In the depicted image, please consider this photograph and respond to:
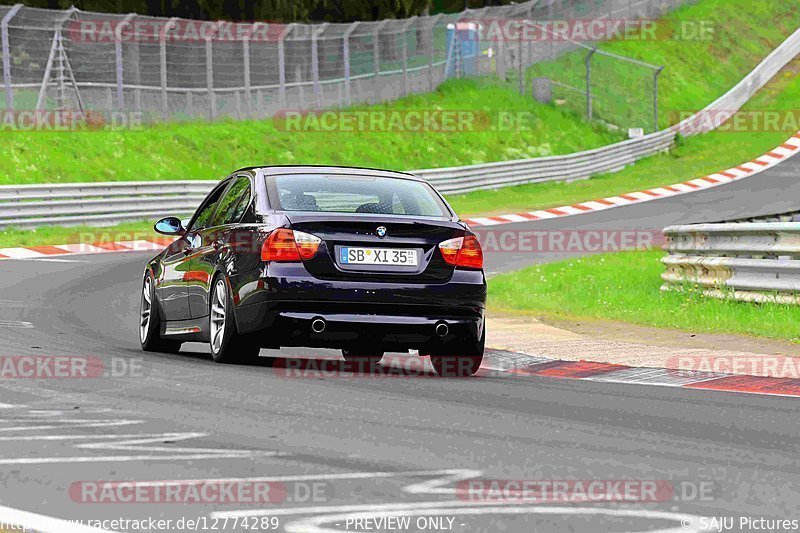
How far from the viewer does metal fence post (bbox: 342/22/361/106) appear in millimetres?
41875

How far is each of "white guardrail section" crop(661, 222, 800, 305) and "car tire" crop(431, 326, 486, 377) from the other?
4682mm

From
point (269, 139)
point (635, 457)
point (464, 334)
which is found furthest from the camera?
point (269, 139)

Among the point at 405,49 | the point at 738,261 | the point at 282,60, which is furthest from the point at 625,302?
the point at 405,49

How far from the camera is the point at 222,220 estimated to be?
12320mm

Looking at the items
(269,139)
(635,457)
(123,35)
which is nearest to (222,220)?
(635,457)

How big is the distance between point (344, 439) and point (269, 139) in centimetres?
3302

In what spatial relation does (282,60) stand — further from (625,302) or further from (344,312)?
(344,312)

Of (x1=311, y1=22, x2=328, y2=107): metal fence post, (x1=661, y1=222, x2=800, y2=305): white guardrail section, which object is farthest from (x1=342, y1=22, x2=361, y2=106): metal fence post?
(x1=661, y1=222, x2=800, y2=305): white guardrail section

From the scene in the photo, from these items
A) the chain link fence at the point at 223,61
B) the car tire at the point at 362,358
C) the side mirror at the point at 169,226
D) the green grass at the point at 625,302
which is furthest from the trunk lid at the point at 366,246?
the chain link fence at the point at 223,61

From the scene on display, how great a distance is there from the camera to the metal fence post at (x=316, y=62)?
1603 inches

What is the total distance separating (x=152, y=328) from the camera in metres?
13.1

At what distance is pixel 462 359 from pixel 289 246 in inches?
67.5

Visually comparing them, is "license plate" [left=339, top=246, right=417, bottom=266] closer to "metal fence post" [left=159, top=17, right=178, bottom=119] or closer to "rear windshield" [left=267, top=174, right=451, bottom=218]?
"rear windshield" [left=267, top=174, right=451, bottom=218]

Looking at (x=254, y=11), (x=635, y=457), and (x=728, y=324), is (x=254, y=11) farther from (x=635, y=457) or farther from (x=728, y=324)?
(x=635, y=457)
